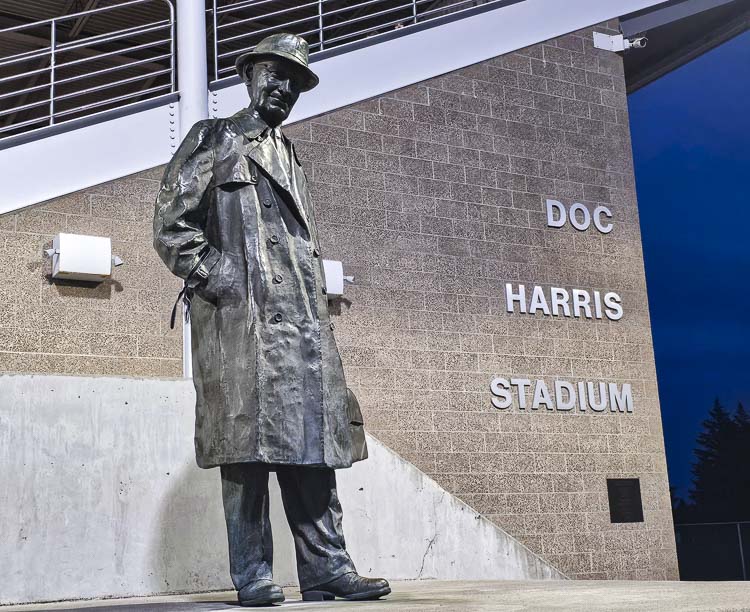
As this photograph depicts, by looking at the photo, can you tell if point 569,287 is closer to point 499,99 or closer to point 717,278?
point 499,99

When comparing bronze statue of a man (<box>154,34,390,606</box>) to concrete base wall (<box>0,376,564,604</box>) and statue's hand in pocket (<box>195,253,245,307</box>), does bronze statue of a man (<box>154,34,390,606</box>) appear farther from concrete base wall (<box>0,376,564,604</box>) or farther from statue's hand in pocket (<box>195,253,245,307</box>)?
concrete base wall (<box>0,376,564,604</box>)

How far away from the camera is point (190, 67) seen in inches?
287

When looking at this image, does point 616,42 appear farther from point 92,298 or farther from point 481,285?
point 92,298

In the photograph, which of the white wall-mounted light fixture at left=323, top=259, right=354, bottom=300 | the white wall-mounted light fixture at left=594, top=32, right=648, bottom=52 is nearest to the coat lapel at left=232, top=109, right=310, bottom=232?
the white wall-mounted light fixture at left=323, top=259, right=354, bottom=300

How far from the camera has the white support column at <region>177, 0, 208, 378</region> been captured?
715cm

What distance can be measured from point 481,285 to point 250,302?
475 centimetres

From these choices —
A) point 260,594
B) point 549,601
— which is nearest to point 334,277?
point 260,594

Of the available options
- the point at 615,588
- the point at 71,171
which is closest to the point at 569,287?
the point at 71,171

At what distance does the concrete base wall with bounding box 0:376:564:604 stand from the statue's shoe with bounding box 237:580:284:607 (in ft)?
5.71

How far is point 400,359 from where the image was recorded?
25.3 ft


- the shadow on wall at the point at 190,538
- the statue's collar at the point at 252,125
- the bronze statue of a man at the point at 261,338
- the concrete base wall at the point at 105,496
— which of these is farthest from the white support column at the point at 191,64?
the bronze statue of a man at the point at 261,338

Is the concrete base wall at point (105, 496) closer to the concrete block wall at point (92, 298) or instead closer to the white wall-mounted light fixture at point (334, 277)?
the concrete block wall at point (92, 298)

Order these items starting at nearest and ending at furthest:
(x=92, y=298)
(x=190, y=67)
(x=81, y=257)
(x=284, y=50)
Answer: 1. (x=284, y=50)
2. (x=81, y=257)
3. (x=92, y=298)
4. (x=190, y=67)

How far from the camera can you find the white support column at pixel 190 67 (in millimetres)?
7152
